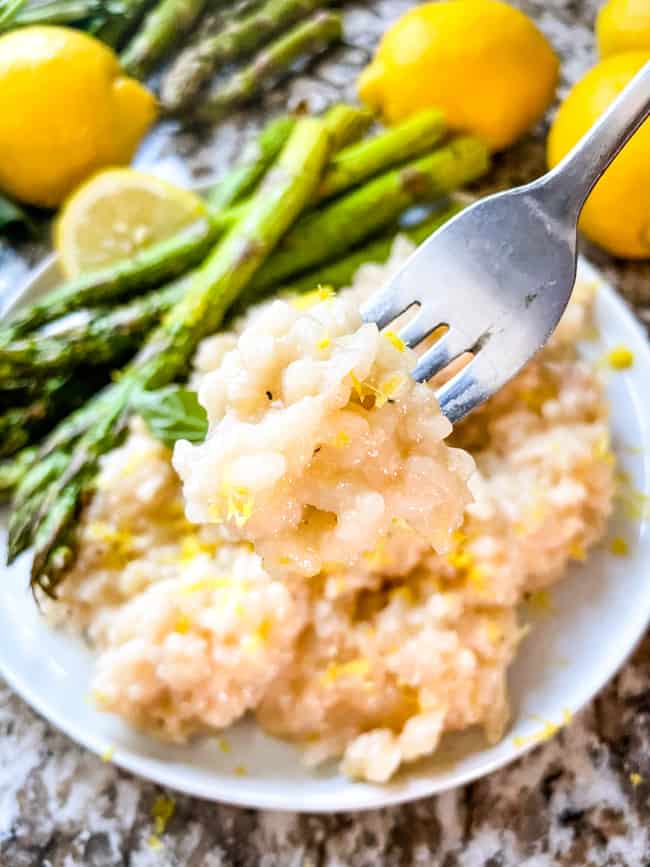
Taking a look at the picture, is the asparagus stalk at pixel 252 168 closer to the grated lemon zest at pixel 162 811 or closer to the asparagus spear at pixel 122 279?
the asparagus spear at pixel 122 279

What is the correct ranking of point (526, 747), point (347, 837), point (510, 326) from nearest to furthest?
1. point (510, 326)
2. point (526, 747)
3. point (347, 837)

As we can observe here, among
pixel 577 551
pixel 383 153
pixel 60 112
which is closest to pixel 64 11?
pixel 60 112

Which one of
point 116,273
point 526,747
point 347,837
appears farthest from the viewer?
point 116,273

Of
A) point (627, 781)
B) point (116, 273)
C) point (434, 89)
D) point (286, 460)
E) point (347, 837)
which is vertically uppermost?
point (286, 460)

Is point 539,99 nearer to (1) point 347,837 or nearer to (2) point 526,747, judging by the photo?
(2) point 526,747

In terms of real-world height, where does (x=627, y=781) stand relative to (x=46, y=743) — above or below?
below

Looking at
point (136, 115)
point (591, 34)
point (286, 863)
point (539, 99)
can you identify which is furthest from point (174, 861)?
point (591, 34)

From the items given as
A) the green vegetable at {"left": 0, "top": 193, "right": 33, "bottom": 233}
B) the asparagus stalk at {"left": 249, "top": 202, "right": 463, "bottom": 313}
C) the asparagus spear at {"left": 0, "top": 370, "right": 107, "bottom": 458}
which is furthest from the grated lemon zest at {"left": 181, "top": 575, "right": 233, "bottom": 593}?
the green vegetable at {"left": 0, "top": 193, "right": 33, "bottom": 233}

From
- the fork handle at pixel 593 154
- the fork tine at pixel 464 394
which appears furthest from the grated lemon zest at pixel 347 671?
the fork handle at pixel 593 154
